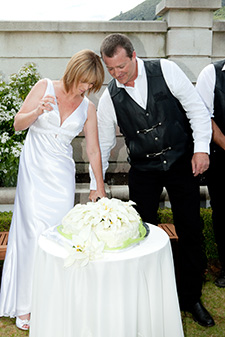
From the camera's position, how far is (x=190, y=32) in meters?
6.85

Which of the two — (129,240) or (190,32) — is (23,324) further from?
(190,32)

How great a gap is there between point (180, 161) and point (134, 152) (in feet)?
1.40

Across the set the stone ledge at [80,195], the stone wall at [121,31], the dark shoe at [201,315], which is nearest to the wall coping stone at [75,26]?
the stone wall at [121,31]

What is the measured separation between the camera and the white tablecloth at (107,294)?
7.60 feet

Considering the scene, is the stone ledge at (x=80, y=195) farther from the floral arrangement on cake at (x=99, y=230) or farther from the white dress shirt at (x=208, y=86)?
the floral arrangement on cake at (x=99, y=230)

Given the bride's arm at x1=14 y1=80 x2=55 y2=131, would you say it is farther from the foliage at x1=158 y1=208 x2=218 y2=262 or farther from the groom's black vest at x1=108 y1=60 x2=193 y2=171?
the foliage at x1=158 y1=208 x2=218 y2=262

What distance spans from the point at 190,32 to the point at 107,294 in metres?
5.66

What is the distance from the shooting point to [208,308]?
410cm

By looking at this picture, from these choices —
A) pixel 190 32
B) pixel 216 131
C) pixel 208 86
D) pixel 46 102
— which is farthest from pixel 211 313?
pixel 190 32

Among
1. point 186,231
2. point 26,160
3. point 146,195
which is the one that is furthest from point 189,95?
point 26,160

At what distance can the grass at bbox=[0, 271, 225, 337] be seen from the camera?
3.63 m

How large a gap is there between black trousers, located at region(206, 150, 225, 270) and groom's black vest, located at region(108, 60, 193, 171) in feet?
1.73

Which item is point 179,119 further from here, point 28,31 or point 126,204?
point 28,31

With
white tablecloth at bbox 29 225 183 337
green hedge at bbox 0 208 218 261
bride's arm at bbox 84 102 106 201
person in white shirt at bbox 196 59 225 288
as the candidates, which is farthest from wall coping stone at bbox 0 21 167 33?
white tablecloth at bbox 29 225 183 337
